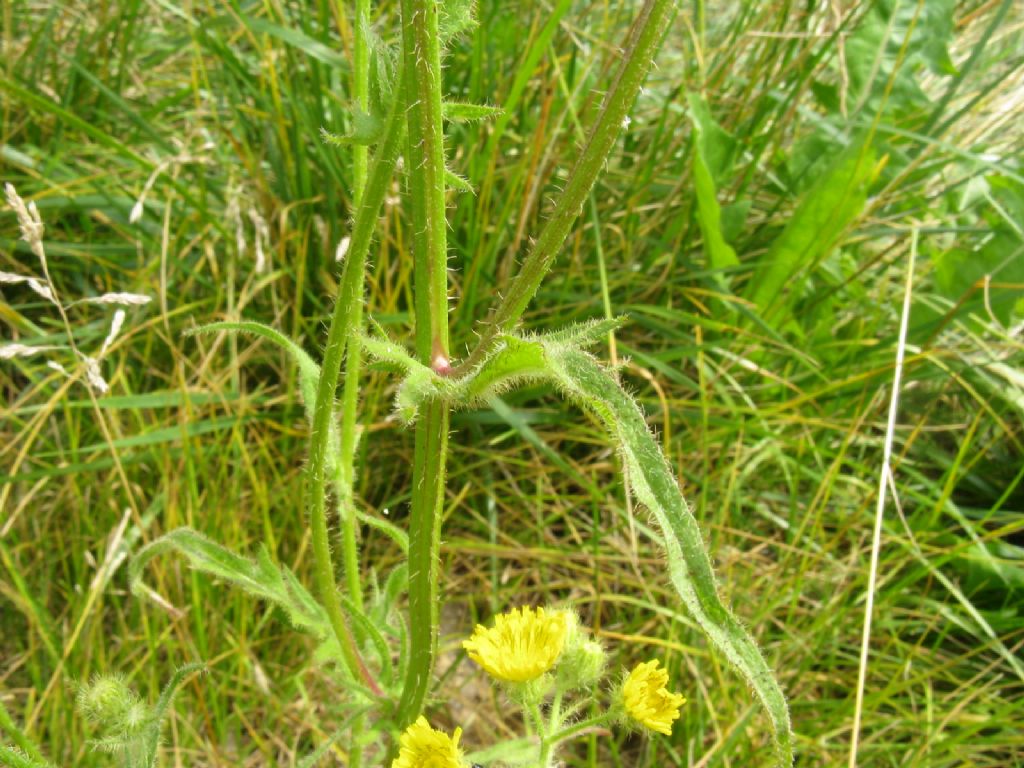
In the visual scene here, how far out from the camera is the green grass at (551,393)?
67.8 inches

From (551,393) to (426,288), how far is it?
1.08 meters

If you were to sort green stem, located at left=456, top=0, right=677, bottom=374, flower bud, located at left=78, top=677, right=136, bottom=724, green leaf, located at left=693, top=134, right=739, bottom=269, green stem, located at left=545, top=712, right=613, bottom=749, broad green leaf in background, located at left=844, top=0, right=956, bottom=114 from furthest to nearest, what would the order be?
broad green leaf in background, located at left=844, top=0, right=956, bottom=114 → green leaf, located at left=693, top=134, right=739, bottom=269 → flower bud, located at left=78, top=677, right=136, bottom=724 → green stem, located at left=545, top=712, right=613, bottom=749 → green stem, located at left=456, top=0, right=677, bottom=374

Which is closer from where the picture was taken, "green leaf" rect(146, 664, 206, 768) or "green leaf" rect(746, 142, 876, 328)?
"green leaf" rect(146, 664, 206, 768)

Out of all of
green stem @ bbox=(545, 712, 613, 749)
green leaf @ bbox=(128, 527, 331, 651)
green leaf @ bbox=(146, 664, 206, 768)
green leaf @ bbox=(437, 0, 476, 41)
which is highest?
green leaf @ bbox=(437, 0, 476, 41)

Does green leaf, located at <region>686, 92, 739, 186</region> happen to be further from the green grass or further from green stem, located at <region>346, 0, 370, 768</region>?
green stem, located at <region>346, 0, 370, 768</region>

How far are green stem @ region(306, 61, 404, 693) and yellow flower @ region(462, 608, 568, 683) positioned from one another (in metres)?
0.23

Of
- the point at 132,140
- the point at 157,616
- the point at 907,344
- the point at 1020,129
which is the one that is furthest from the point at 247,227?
the point at 1020,129

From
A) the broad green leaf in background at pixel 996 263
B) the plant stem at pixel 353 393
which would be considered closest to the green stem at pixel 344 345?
the plant stem at pixel 353 393

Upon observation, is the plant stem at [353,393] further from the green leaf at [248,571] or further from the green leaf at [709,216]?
the green leaf at [709,216]

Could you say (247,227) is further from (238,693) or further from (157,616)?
(238,693)

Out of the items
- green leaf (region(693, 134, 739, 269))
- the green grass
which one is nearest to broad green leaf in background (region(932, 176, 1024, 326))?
the green grass

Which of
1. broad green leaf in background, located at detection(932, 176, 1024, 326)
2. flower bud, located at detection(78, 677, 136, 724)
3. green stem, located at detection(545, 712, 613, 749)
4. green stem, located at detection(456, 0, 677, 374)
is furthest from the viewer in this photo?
broad green leaf in background, located at detection(932, 176, 1024, 326)

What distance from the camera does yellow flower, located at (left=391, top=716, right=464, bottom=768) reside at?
0.97 meters

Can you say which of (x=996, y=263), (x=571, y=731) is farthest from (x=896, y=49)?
(x=571, y=731)
